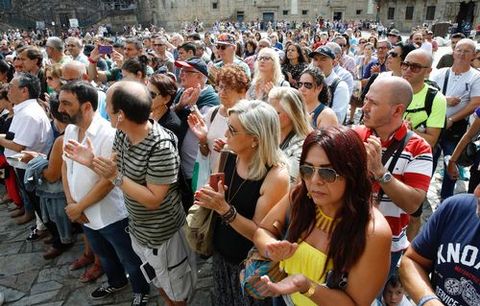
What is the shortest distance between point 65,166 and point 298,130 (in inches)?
86.7

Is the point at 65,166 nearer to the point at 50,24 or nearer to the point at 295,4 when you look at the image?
the point at 50,24

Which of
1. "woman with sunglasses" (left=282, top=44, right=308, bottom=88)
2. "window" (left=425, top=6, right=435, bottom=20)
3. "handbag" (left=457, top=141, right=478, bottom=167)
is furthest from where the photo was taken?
"window" (left=425, top=6, right=435, bottom=20)

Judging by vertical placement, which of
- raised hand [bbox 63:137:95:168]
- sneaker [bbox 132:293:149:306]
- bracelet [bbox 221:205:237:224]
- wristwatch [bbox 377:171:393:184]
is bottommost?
sneaker [bbox 132:293:149:306]

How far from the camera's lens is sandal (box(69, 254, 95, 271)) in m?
4.09

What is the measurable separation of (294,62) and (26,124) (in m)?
4.65

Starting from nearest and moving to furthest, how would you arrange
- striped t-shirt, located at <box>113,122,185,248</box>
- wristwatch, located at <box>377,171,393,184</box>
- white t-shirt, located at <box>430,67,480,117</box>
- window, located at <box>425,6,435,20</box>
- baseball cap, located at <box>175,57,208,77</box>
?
wristwatch, located at <box>377,171,393,184</box>
striped t-shirt, located at <box>113,122,185,248</box>
baseball cap, located at <box>175,57,208,77</box>
white t-shirt, located at <box>430,67,480,117</box>
window, located at <box>425,6,435,20</box>

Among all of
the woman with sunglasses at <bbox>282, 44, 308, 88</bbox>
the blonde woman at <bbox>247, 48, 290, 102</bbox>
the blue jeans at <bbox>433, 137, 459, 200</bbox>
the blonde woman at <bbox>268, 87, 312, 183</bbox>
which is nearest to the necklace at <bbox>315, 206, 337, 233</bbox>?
the blonde woman at <bbox>268, 87, 312, 183</bbox>

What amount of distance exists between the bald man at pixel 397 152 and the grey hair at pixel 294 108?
1.72 feet

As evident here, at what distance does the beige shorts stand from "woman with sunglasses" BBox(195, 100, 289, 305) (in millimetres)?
728

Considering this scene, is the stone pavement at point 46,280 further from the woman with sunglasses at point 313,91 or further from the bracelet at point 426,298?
the bracelet at point 426,298

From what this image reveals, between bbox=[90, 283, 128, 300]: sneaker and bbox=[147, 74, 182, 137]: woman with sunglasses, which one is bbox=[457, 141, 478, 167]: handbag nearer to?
bbox=[147, 74, 182, 137]: woman with sunglasses

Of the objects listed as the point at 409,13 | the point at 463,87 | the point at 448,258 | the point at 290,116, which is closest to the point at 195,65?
the point at 290,116

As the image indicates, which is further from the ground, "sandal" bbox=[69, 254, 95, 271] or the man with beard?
the man with beard

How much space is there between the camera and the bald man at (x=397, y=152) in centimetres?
234
